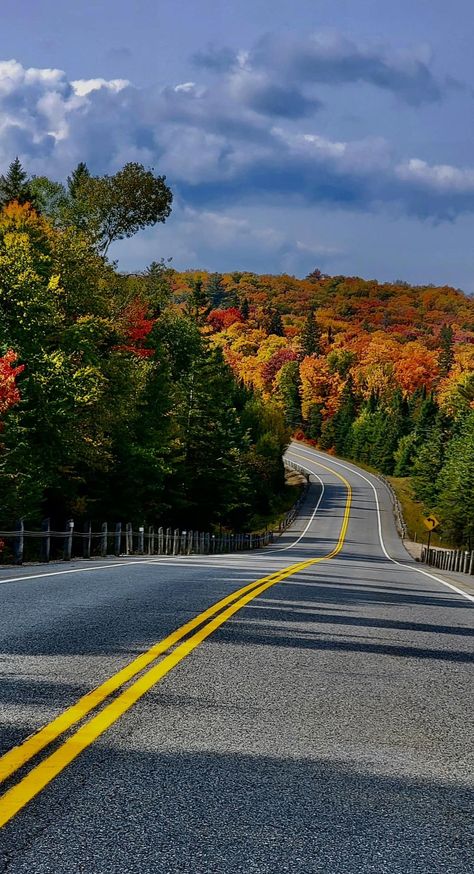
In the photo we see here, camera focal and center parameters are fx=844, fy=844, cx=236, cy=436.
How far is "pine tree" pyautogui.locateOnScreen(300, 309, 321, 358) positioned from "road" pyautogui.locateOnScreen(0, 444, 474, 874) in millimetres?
182039

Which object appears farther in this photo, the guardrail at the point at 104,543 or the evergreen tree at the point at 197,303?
the evergreen tree at the point at 197,303

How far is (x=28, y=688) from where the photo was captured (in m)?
5.39

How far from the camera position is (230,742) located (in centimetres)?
456

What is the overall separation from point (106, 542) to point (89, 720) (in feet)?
69.7

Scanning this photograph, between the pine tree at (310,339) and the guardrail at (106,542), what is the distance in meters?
128

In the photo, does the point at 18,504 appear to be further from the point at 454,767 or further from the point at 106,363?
the point at 454,767

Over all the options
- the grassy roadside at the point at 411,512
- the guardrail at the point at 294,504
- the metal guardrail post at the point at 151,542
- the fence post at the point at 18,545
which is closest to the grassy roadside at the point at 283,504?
the guardrail at the point at 294,504

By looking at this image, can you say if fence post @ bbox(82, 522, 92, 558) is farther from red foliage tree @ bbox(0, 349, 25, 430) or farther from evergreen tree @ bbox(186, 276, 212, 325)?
evergreen tree @ bbox(186, 276, 212, 325)

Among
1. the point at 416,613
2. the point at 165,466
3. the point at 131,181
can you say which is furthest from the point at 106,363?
the point at 416,613

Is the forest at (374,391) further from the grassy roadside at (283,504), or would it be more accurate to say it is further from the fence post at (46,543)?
the fence post at (46,543)

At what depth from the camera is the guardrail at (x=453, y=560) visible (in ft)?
107

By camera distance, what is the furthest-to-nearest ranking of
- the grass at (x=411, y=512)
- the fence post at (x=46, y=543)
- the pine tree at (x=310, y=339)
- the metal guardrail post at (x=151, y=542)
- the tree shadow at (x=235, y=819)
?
the pine tree at (x=310, y=339)
the grass at (x=411, y=512)
the metal guardrail post at (x=151, y=542)
the fence post at (x=46, y=543)
the tree shadow at (x=235, y=819)

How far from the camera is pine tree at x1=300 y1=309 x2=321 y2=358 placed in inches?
7539

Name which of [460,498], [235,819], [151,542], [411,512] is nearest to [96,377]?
[151,542]
